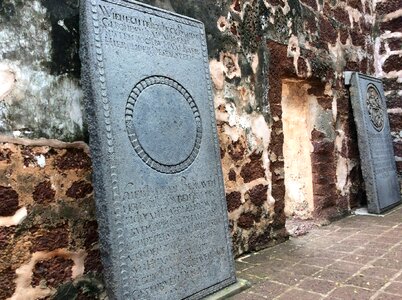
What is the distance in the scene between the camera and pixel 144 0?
198 cm

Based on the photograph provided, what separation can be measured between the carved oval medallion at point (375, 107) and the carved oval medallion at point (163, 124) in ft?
8.01

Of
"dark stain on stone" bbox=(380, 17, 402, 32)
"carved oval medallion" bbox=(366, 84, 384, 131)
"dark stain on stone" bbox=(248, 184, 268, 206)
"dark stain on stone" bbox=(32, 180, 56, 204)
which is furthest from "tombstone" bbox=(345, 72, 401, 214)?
"dark stain on stone" bbox=(32, 180, 56, 204)

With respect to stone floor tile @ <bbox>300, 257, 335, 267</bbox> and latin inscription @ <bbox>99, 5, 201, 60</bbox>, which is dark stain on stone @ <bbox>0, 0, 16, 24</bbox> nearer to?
latin inscription @ <bbox>99, 5, 201, 60</bbox>

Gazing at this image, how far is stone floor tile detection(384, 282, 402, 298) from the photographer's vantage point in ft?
5.83

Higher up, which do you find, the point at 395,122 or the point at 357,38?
the point at 357,38

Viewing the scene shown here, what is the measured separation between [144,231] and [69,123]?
589mm

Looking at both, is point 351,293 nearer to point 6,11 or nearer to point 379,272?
point 379,272

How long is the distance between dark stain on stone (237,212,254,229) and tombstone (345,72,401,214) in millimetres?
1577

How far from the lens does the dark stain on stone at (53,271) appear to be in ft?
4.99

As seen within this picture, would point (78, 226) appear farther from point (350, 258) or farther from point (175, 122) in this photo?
point (350, 258)

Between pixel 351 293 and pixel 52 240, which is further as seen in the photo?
pixel 351 293

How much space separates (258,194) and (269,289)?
793mm

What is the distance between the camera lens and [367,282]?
192cm

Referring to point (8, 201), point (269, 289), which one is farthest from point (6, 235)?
point (269, 289)
